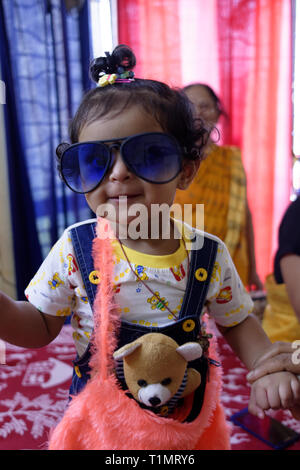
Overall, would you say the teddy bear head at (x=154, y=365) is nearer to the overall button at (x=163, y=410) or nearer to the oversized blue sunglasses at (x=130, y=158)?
the overall button at (x=163, y=410)

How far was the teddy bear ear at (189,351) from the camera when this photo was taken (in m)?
0.55

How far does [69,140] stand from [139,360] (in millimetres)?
368

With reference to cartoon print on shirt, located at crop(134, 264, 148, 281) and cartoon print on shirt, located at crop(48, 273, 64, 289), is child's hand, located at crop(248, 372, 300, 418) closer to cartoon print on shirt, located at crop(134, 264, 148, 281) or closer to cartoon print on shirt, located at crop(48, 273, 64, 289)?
cartoon print on shirt, located at crop(134, 264, 148, 281)

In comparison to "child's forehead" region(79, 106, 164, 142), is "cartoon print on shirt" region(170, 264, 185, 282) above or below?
below

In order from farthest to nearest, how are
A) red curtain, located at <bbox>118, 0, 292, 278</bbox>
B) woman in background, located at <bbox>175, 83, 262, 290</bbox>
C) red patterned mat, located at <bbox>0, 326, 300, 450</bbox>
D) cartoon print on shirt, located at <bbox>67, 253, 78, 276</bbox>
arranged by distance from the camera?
red curtain, located at <bbox>118, 0, 292, 278</bbox>
woman in background, located at <bbox>175, 83, 262, 290</bbox>
red patterned mat, located at <bbox>0, 326, 300, 450</bbox>
cartoon print on shirt, located at <bbox>67, 253, 78, 276</bbox>

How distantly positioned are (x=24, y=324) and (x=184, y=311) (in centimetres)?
24

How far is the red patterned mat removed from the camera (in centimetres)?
112

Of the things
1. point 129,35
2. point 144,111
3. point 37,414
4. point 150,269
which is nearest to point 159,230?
point 150,269

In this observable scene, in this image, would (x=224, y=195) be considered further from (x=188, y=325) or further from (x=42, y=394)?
(x=188, y=325)

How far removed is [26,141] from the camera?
1895mm

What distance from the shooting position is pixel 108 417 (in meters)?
0.53

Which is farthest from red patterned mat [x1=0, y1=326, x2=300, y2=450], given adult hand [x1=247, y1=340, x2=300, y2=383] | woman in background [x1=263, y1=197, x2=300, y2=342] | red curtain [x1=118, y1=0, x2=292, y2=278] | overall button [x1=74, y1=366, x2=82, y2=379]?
red curtain [x1=118, y1=0, x2=292, y2=278]

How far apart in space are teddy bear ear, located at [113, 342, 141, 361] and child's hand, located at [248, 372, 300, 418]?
172mm

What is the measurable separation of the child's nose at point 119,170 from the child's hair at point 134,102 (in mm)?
69
